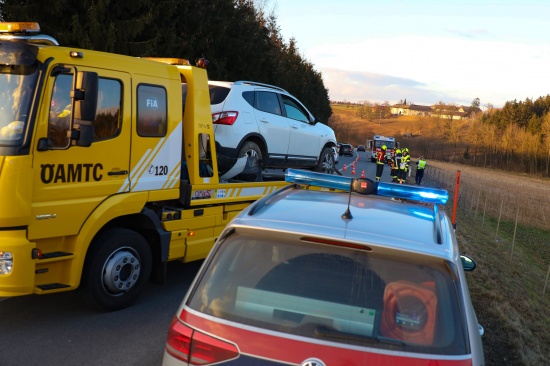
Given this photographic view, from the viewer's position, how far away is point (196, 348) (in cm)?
260

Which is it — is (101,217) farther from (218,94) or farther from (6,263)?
(218,94)

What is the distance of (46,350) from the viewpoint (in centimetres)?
510

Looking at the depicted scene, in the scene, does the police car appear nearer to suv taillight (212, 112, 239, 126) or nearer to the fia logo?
the fia logo

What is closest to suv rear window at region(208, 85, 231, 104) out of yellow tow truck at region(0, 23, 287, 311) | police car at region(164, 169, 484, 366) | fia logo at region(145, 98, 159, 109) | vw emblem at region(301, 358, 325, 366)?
yellow tow truck at region(0, 23, 287, 311)

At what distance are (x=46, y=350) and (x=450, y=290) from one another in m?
3.93

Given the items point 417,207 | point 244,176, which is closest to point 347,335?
point 417,207

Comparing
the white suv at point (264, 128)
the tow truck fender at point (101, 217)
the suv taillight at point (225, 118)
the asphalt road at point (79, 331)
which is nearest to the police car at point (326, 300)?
the asphalt road at point (79, 331)

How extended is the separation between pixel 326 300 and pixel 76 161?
12.2ft

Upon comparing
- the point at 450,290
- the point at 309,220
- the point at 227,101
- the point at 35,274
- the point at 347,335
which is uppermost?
the point at 227,101

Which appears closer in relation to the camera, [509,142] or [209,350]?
[209,350]

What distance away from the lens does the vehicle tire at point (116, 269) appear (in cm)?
589

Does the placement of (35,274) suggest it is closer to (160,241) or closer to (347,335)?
(160,241)

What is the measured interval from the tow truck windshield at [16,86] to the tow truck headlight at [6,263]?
1014 mm

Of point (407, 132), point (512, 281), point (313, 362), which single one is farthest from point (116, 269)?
point (407, 132)
